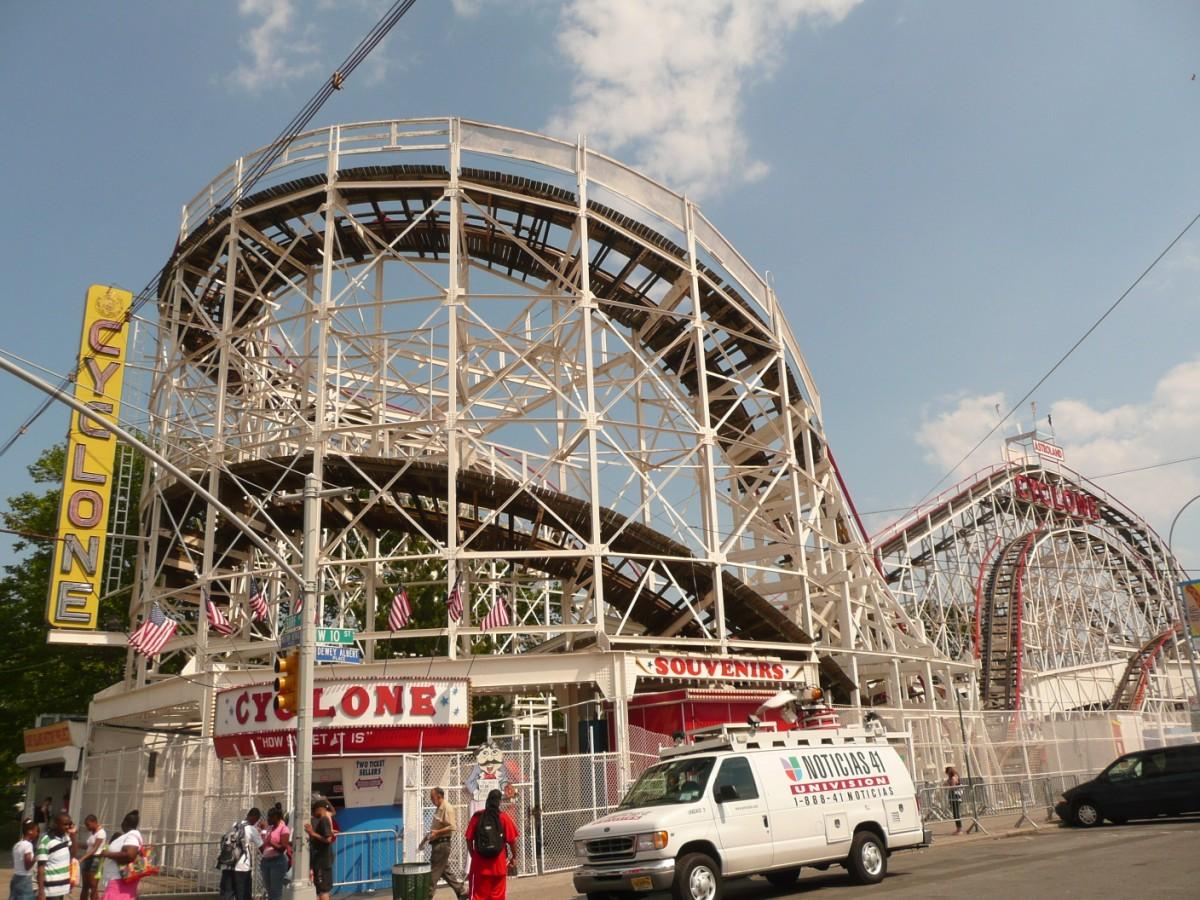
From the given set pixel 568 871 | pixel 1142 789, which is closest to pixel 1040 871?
pixel 568 871

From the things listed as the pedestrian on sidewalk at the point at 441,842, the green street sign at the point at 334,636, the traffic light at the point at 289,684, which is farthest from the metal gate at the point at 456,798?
the traffic light at the point at 289,684

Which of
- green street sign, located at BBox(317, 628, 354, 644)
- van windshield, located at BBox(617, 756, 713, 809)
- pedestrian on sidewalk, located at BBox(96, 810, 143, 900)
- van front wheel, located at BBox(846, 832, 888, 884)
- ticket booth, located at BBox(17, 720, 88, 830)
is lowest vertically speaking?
van front wheel, located at BBox(846, 832, 888, 884)

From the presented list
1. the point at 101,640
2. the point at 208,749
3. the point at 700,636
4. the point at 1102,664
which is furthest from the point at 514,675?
the point at 1102,664

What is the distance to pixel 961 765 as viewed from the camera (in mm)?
26766

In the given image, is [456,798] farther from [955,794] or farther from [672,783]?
[955,794]

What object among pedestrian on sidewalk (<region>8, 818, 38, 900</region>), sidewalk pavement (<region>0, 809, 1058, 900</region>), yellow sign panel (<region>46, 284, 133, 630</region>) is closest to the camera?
pedestrian on sidewalk (<region>8, 818, 38, 900</region>)

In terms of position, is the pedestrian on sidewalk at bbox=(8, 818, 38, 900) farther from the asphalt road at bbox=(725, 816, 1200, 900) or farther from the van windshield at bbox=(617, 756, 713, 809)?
the asphalt road at bbox=(725, 816, 1200, 900)

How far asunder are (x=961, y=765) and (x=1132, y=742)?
5.96 meters

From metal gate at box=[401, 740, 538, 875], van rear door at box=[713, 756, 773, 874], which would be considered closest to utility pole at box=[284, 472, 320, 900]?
metal gate at box=[401, 740, 538, 875]

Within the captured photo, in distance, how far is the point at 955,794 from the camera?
71.7 ft

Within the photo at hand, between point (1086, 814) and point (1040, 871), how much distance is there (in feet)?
28.6

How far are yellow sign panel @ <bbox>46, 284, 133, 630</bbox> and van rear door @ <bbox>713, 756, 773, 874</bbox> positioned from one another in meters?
18.0

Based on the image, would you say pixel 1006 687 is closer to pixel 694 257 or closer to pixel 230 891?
pixel 694 257

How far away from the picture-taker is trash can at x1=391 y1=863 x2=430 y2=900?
12180 mm
